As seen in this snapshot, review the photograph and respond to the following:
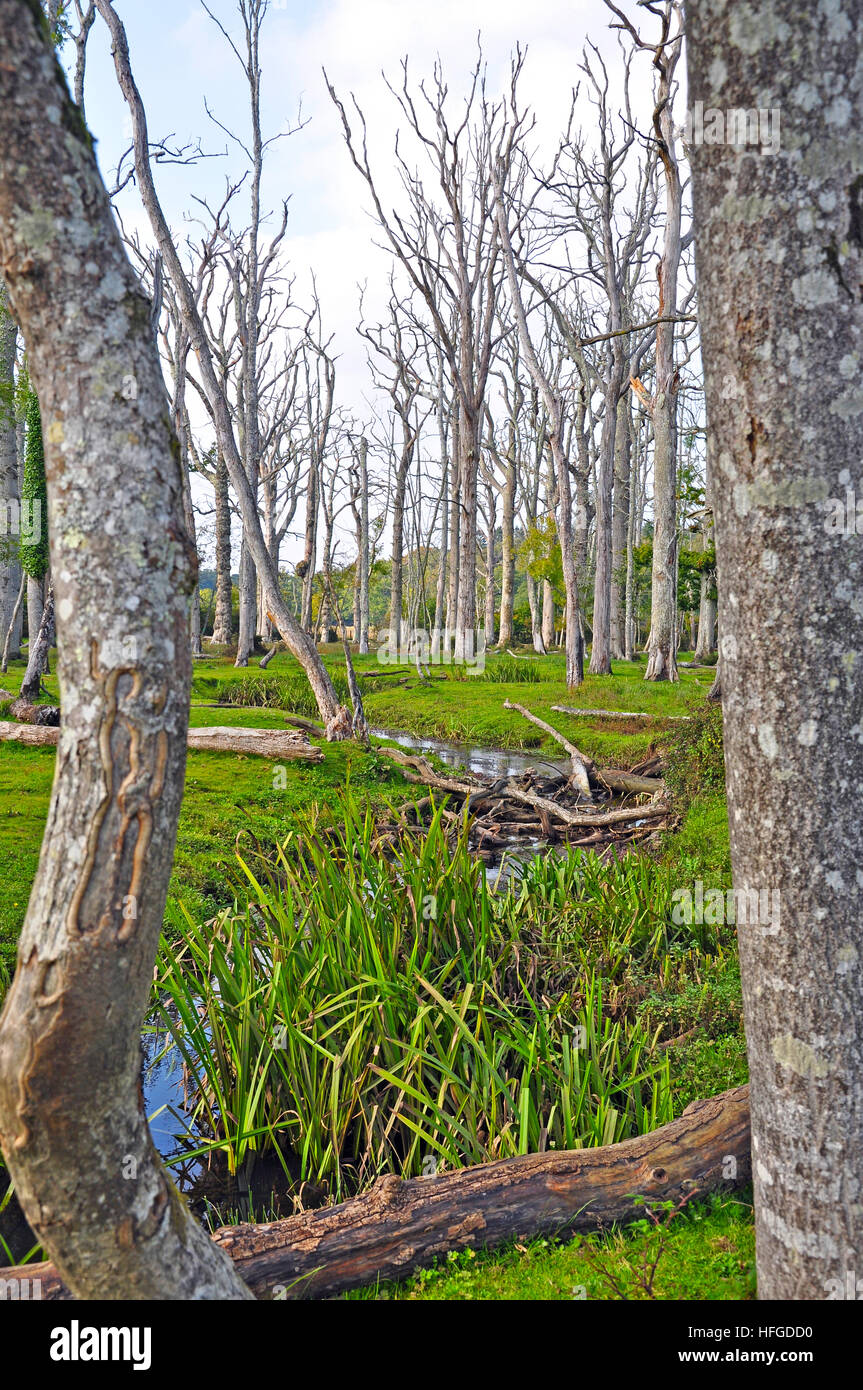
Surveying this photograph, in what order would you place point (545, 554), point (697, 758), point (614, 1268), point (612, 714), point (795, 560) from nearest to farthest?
point (795, 560) → point (614, 1268) → point (697, 758) → point (612, 714) → point (545, 554)

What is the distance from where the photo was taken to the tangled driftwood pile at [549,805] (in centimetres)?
791

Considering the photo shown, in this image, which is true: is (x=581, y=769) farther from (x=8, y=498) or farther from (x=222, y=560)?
(x=222, y=560)

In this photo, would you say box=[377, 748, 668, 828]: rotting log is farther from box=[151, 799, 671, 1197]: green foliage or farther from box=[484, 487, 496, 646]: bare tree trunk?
box=[484, 487, 496, 646]: bare tree trunk

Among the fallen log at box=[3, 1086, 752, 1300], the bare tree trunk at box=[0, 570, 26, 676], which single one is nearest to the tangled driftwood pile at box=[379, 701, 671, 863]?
the fallen log at box=[3, 1086, 752, 1300]

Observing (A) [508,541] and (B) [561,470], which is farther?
(A) [508,541]

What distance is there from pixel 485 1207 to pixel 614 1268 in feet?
1.43

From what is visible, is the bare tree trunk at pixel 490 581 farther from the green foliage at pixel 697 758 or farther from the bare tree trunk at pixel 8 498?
the green foliage at pixel 697 758

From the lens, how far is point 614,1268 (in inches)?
96.8

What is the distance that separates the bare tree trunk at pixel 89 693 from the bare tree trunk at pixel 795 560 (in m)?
1.19

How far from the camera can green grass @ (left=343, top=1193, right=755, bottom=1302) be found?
2336mm

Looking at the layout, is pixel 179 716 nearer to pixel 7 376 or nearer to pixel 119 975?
pixel 119 975

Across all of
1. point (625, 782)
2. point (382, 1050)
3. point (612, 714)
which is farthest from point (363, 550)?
point (382, 1050)

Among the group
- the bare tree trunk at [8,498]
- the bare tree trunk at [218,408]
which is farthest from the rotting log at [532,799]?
the bare tree trunk at [8,498]

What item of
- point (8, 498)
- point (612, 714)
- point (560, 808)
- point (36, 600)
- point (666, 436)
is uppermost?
point (666, 436)
